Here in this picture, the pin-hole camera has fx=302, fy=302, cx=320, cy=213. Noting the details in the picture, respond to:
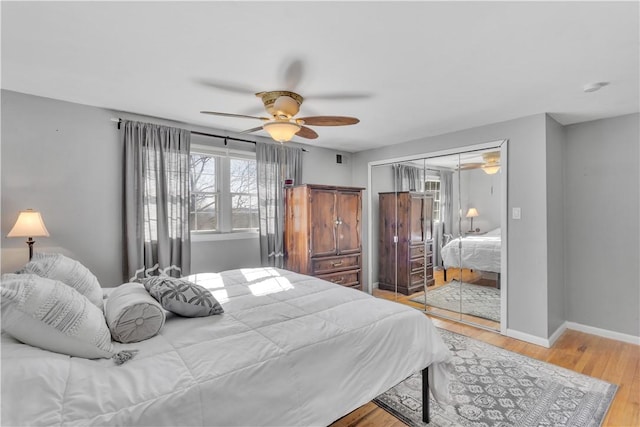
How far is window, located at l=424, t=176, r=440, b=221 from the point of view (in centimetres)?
410

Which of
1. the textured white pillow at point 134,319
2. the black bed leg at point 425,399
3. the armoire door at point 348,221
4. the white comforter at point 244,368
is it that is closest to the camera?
the white comforter at point 244,368

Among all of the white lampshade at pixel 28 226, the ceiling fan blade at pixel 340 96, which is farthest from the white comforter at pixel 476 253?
the white lampshade at pixel 28 226

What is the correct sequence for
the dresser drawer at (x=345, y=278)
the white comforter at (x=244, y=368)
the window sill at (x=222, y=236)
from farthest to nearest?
the dresser drawer at (x=345, y=278) → the window sill at (x=222, y=236) → the white comforter at (x=244, y=368)

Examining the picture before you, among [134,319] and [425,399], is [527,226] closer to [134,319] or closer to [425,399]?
[425,399]

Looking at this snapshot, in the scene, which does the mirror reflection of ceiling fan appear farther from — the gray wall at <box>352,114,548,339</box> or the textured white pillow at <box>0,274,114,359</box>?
the textured white pillow at <box>0,274,114,359</box>

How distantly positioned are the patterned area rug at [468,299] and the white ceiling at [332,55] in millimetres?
2105

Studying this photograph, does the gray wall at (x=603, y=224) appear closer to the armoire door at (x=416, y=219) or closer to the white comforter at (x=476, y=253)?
the white comforter at (x=476, y=253)

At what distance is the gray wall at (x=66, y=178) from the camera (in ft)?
8.63

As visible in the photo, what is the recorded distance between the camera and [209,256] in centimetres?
376

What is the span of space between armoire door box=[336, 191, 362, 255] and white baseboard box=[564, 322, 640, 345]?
2717mm

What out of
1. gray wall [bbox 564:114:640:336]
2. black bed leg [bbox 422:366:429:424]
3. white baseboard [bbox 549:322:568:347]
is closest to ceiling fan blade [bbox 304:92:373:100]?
black bed leg [bbox 422:366:429:424]

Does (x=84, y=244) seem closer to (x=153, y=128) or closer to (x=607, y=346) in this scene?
(x=153, y=128)

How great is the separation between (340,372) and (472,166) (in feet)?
10.4

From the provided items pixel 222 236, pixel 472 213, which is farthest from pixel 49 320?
pixel 472 213
